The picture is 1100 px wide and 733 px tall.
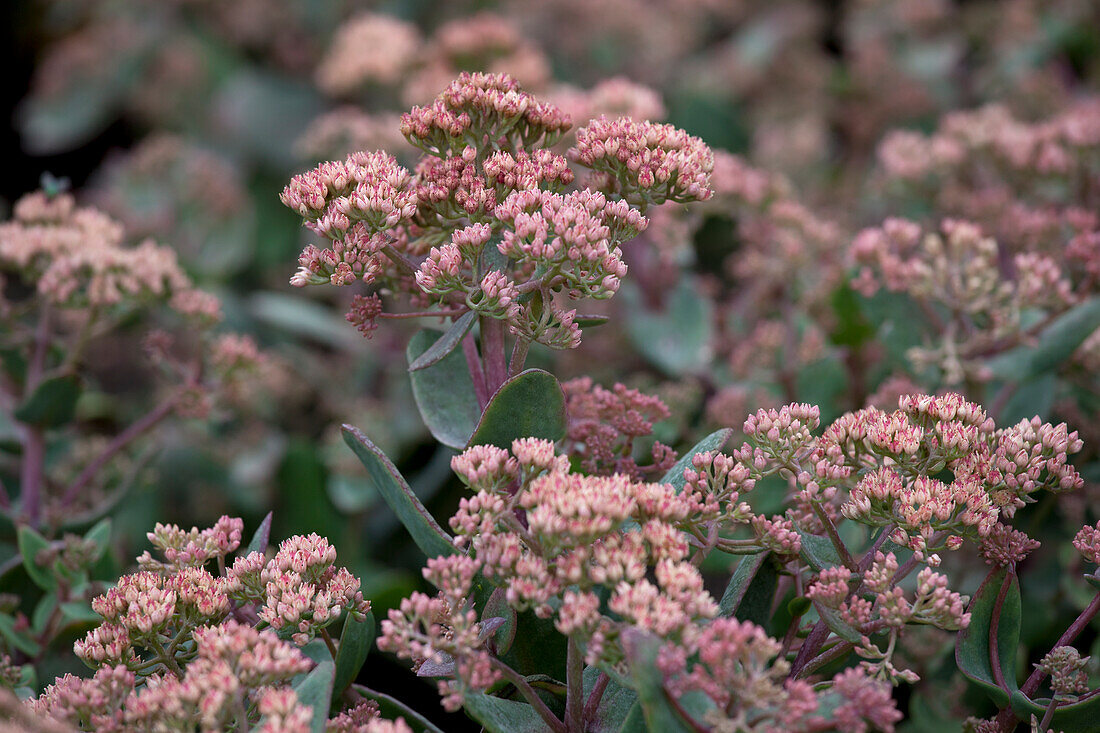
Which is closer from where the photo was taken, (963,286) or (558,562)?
(558,562)

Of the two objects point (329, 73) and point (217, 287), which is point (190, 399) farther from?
point (329, 73)

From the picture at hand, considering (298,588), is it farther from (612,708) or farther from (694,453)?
(694,453)

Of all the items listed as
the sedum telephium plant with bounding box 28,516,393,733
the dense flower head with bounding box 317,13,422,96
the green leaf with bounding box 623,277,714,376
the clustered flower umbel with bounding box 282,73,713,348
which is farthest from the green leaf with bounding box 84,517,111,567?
the dense flower head with bounding box 317,13,422,96

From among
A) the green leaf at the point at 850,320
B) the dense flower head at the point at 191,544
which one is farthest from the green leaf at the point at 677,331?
the dense flower head at the point at 191,544

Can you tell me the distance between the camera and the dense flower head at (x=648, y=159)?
3.59ft

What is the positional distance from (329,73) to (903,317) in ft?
5.60

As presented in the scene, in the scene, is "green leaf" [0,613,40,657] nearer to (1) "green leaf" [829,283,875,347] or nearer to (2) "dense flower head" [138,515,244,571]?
(2) "dense flower head" [138,515,244,571]

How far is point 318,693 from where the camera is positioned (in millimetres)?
928

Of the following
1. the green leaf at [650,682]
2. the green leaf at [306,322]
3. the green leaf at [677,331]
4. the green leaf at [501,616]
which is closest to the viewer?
the green leaf at [650,682]

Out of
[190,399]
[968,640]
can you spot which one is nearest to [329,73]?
[190,399]

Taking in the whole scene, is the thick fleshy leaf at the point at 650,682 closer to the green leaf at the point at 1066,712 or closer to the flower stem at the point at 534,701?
the flower stem at the point at 534,701

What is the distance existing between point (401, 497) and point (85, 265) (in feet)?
2.63

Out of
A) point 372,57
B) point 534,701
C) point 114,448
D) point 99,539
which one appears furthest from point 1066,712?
point 372,57

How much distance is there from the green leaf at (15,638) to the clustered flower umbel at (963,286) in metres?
1.41
